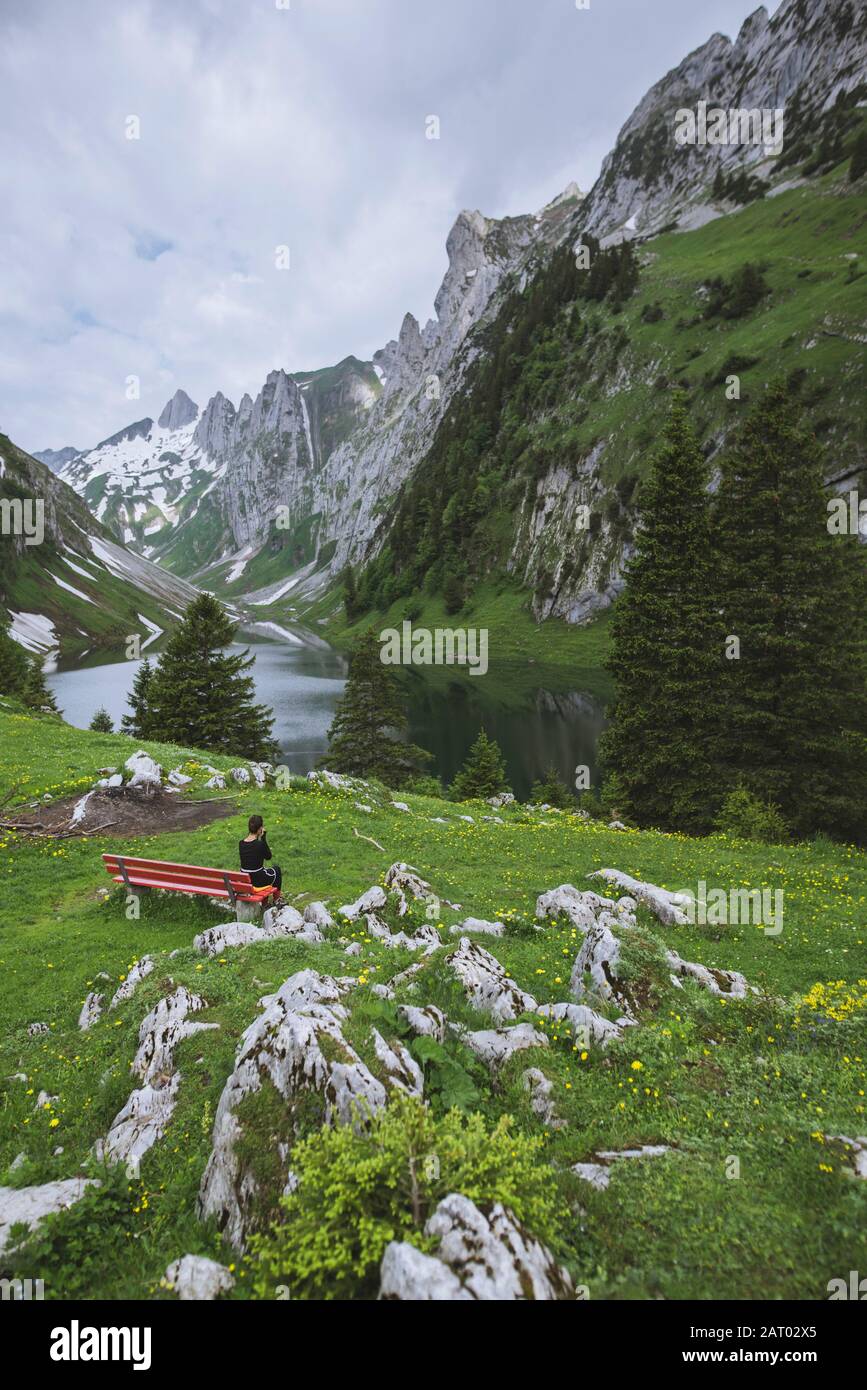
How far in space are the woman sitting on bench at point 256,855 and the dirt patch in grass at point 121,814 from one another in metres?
7.81

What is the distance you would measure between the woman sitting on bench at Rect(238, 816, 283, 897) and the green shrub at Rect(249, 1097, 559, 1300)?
850 centimetres

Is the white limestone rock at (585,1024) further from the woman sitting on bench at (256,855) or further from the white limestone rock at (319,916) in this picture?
the woman sitting on bench at (256,855)

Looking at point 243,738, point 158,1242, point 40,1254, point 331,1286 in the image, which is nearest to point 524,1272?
point 331,1286

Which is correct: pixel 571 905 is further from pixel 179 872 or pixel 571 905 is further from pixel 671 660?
pixel 671 660

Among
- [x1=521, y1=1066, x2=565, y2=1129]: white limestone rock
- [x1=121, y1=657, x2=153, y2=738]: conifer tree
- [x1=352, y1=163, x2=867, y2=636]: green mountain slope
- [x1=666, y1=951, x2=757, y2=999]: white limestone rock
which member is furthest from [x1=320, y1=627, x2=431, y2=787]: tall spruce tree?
[x1=352, y1=163, x2=867, y2=636]: green mountain slope

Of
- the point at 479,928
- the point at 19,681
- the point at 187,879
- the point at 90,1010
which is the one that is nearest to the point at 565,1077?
the point at 479,928

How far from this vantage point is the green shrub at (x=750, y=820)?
22.6m

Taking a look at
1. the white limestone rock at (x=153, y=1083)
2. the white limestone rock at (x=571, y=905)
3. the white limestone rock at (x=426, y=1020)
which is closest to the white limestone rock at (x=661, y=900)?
the white limestone rock at (x=571, y=905)

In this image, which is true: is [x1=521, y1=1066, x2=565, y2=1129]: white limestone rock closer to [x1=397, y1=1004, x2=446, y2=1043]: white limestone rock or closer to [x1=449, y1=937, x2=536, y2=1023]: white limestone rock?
[x1=397, y1=1004, x2=446, y2=1043]: white limestone rock

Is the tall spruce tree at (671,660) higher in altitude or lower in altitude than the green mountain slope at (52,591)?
lower

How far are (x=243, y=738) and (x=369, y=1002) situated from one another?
3438 centimetres

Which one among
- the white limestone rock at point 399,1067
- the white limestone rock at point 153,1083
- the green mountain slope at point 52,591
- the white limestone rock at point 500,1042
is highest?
the green mountain slope at point 52,591

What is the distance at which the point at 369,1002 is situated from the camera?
8.42 metres

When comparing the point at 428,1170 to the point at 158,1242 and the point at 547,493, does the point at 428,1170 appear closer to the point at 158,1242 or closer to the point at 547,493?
the point at 158,1242
